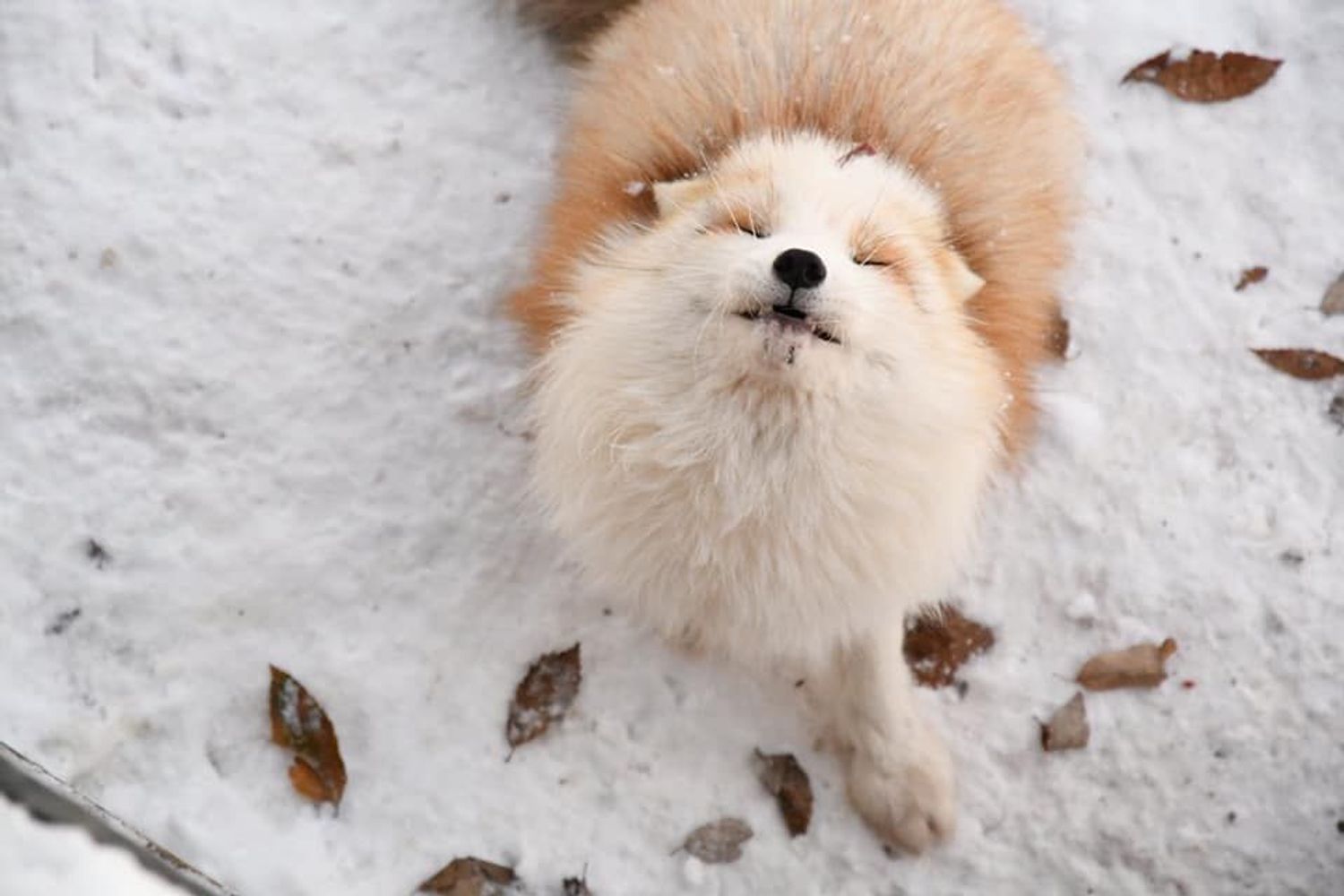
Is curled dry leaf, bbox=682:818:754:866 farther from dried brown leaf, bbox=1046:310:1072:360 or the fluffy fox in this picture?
dried brown leaf, bbox=1046:310:1072:360

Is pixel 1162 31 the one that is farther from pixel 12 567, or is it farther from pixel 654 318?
pixel 12 567

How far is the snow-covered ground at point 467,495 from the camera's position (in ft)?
7.00

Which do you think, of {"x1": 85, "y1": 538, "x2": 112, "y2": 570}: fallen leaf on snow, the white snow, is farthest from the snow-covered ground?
the white snow

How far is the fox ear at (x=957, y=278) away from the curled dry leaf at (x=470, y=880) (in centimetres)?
142

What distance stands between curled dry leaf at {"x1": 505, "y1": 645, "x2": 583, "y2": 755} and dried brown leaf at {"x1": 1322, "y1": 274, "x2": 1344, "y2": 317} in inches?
77.8

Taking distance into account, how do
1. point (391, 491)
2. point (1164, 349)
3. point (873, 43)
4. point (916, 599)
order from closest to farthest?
point (916, 599) < point (873, 43) < point (391, 491) < point (1164, 349)

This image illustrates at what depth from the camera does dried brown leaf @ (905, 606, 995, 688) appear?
7.50ft

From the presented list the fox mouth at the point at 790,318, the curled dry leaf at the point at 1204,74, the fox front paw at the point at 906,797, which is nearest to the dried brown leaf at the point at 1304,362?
the curled dry leaf at the point at 1204,74

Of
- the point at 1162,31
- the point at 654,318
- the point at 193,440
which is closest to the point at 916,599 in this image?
the point at 654,318

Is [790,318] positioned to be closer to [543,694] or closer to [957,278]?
[957,278]

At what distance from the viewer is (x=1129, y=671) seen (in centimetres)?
228

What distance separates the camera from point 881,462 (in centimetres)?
155

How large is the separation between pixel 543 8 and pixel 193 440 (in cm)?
136

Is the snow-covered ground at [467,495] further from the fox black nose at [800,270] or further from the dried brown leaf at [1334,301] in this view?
the fox black nose at [800,270]
